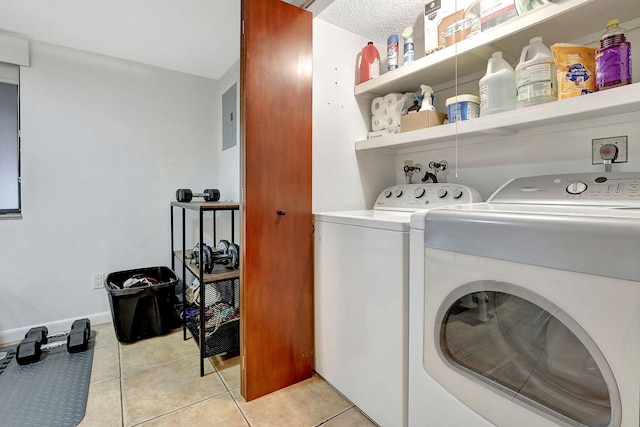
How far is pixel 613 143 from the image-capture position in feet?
3.74

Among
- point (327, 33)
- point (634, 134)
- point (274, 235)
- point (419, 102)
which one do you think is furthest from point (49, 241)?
point (634, 134)

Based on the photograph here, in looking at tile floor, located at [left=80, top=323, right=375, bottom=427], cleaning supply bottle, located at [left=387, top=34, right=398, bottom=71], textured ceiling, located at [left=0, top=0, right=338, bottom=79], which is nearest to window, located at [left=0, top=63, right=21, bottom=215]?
textured ceiling, located at [left=0, top=0, right=338, bottom=79]

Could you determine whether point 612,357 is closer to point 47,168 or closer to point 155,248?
point 155,248

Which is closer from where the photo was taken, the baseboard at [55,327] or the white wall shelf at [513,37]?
the white wall shelf at [513,37]

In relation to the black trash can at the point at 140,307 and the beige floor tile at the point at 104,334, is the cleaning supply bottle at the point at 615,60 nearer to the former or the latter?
the black trash can at the point at 140,307

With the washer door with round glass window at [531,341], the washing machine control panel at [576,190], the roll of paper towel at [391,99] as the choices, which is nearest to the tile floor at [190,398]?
the washer door with round glass window at [531,341]

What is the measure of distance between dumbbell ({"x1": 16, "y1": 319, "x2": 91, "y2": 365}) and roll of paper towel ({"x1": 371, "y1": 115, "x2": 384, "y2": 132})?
2.29m

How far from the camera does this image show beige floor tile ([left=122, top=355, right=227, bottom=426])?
1438mm

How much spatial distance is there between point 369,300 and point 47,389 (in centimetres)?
171

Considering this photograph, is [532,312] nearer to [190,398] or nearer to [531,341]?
[531,341]

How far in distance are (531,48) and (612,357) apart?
43.7 inches

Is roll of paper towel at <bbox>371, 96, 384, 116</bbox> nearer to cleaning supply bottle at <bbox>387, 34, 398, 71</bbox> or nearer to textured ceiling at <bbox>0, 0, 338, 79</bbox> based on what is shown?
cleaning supply bottle at <bbox>387, 34, 398, 71</bbox>

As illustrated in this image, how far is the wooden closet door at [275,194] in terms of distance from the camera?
142cm

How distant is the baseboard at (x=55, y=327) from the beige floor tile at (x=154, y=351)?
495 mm
